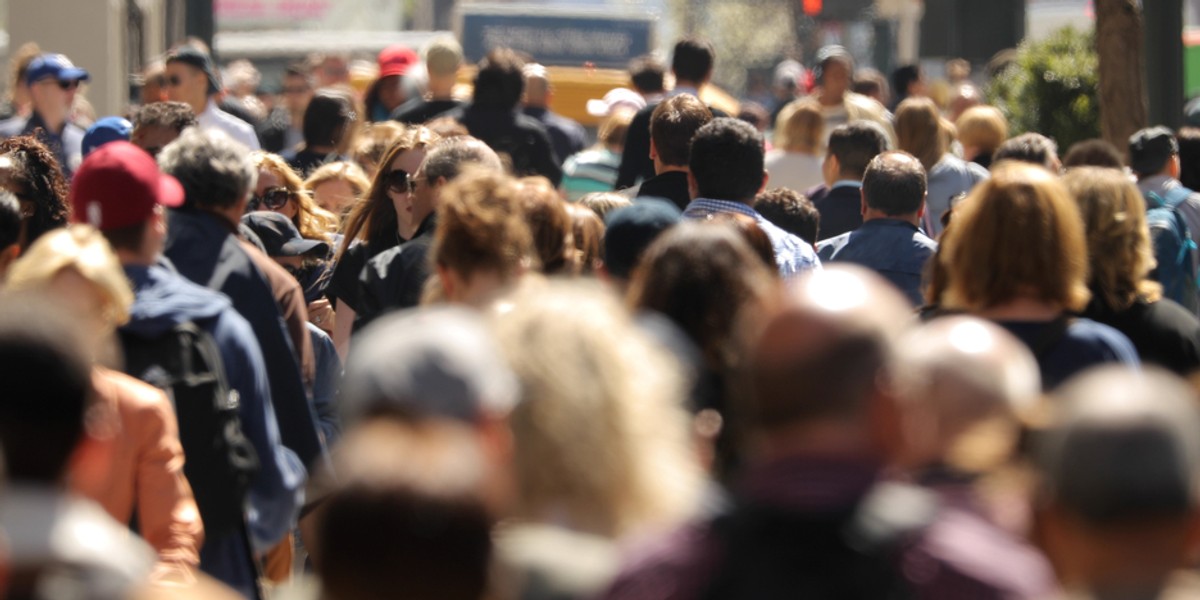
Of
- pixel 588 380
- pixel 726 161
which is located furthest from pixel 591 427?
pixel 726 161

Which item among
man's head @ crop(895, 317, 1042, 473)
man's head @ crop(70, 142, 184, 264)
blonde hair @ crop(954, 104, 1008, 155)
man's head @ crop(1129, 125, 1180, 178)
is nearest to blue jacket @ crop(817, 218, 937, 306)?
man's head @ crop(1129, 125, 1180, 178)

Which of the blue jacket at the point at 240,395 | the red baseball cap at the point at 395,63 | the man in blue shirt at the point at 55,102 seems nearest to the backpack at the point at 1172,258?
the blue jacket at the point at 240,395

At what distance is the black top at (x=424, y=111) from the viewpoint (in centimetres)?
1106

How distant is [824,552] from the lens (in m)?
2.51

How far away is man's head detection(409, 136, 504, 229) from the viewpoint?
20.5 ft

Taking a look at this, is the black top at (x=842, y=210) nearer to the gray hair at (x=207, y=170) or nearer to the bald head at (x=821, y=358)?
the gray hair at (x=207, y=170)

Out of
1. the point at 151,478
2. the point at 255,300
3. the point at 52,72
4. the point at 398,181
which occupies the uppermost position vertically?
the point at 52,72

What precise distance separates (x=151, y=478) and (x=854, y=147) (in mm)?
5206

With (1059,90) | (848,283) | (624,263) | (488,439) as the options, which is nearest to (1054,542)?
(848,283)

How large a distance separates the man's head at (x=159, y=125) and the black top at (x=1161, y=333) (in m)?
4.29

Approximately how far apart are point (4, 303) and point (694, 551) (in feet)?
3.84

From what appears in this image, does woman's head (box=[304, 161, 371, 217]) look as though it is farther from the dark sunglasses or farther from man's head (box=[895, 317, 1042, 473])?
man's head (box=[895, 317, 1042, 473])

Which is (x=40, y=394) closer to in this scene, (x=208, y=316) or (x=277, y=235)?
(x=208, y=316)

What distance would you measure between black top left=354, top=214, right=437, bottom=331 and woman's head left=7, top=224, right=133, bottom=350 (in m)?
1.76
